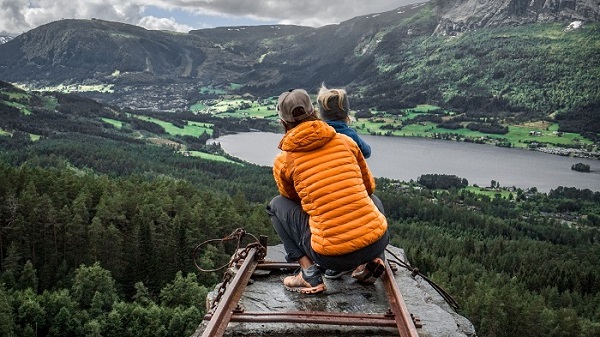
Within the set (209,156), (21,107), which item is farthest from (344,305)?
(21,107)

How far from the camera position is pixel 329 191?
225 inches

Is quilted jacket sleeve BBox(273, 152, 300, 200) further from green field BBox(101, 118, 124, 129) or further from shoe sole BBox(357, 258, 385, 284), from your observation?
green field BBox(101, 118, 124, 129)

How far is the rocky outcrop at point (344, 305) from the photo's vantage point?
17.3 ft

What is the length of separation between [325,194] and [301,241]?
3.02ft

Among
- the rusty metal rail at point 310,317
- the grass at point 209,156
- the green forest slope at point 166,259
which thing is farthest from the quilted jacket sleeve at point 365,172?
the grass at point 209,156

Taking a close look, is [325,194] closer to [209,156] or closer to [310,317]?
[310,317]

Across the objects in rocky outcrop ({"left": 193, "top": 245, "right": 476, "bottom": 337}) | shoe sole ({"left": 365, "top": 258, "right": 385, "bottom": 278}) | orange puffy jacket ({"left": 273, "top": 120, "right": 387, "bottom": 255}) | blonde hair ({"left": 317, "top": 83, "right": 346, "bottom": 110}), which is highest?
blonde hair ({"left": 317, "top": 83, "right": 346, "bottom": 110})

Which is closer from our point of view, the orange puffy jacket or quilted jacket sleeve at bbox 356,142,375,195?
the orange puffy jacket

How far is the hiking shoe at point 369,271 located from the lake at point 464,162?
110m

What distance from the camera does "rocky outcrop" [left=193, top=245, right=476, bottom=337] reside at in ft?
17.3

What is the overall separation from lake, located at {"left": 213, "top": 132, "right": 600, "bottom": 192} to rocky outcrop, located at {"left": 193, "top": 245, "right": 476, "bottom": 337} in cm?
11009

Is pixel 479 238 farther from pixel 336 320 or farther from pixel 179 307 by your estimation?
pixel 336 320

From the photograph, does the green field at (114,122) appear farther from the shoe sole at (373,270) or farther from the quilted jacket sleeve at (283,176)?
the shoe sole at (373,270)

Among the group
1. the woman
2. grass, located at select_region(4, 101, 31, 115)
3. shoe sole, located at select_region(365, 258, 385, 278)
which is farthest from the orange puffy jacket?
grass, located at select_region(4, 101, 31, 115)
